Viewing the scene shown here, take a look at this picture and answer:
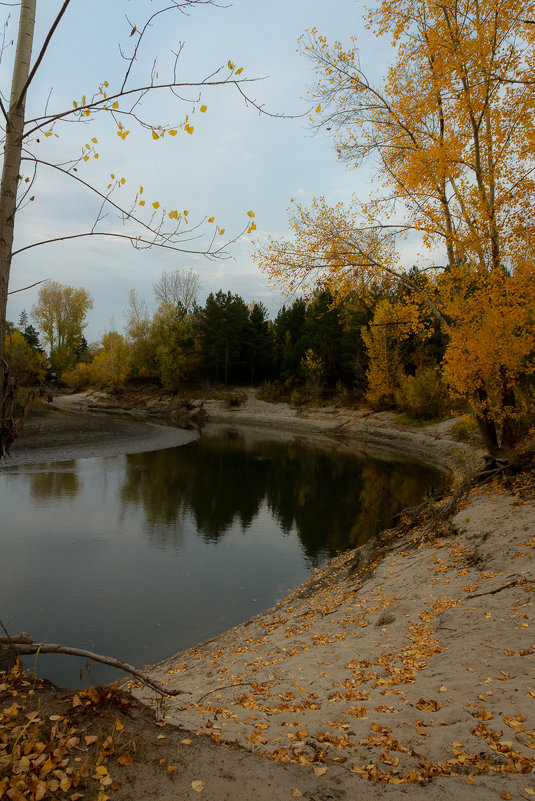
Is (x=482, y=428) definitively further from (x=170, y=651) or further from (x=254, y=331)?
(x=254, y=331)

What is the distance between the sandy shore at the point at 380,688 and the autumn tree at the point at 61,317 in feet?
205

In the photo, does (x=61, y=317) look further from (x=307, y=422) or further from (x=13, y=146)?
(x=13, y=146)

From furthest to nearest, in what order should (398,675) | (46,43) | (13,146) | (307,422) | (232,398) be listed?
(232,398) < (307,422) < (398,675) < (13,146) < (46,43)

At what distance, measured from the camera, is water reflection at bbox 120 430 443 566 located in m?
14.1

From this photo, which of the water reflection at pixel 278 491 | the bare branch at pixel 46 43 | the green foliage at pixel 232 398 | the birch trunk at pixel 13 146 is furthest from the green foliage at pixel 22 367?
the green foliage at pixel 232 398

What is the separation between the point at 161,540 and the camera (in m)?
12.7

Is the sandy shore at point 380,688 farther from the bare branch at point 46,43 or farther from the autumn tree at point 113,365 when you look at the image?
the autumn tree at point 113,365

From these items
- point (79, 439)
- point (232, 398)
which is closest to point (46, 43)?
point (79, 439)

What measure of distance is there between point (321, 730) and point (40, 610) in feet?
23.0

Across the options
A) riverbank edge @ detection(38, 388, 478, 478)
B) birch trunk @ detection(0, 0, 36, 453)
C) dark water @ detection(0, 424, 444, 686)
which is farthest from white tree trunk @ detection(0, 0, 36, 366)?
riverbank edge @ detection(38, 388, 478, 478)

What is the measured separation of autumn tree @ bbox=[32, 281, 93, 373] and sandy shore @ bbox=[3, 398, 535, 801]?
62.4m

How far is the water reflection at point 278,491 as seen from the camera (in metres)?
14.1

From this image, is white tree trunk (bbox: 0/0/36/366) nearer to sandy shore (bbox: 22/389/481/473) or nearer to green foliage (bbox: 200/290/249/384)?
sandy shore (bbox: 22/389/481/473)

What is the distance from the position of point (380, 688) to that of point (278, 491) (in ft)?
49.5
